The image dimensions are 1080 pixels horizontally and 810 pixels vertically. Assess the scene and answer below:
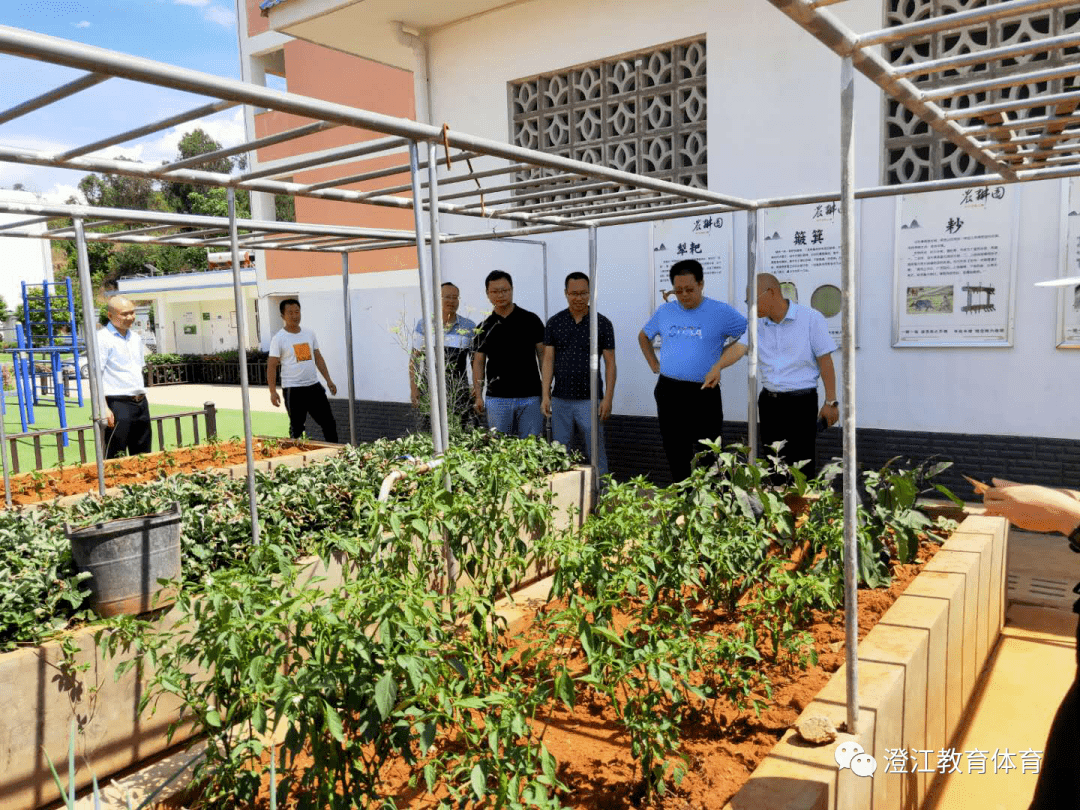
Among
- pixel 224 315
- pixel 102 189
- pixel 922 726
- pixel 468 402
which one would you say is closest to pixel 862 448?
pixel 468 402

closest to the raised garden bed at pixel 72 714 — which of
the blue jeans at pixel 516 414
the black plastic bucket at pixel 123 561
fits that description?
the black plastic bucket at pixel 123 561

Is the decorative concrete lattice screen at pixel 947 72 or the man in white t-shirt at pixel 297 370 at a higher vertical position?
the decorative concrete lattice screen at pixel 947 72

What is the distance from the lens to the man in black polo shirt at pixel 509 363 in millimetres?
6480

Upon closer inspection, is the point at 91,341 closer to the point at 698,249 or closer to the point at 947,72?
the point at 698,249

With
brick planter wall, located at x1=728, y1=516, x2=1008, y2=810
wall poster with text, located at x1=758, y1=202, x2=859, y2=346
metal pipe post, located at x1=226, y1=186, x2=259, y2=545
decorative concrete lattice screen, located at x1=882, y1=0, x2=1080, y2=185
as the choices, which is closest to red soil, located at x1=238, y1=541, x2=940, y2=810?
brick planter wall, located at x1=728, y1=516, x2=1008, y2=810

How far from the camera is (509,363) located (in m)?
6.48

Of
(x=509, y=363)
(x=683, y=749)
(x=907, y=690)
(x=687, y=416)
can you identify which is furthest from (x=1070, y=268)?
(x=683, y=749)

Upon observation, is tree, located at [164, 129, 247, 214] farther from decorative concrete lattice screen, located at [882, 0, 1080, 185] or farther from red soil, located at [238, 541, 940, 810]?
red soil, located at [238, 541, 940, 810]

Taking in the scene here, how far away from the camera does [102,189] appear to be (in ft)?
163

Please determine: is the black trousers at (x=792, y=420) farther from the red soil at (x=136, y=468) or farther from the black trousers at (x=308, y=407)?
the black trousers at (x=308, y=407)

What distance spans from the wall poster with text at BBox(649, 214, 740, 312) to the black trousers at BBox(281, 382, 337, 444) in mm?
3162

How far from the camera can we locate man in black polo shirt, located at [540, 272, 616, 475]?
6289 millimetres

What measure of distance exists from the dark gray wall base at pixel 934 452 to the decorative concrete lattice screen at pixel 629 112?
2.25 meters

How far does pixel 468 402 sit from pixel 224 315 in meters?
26.2
